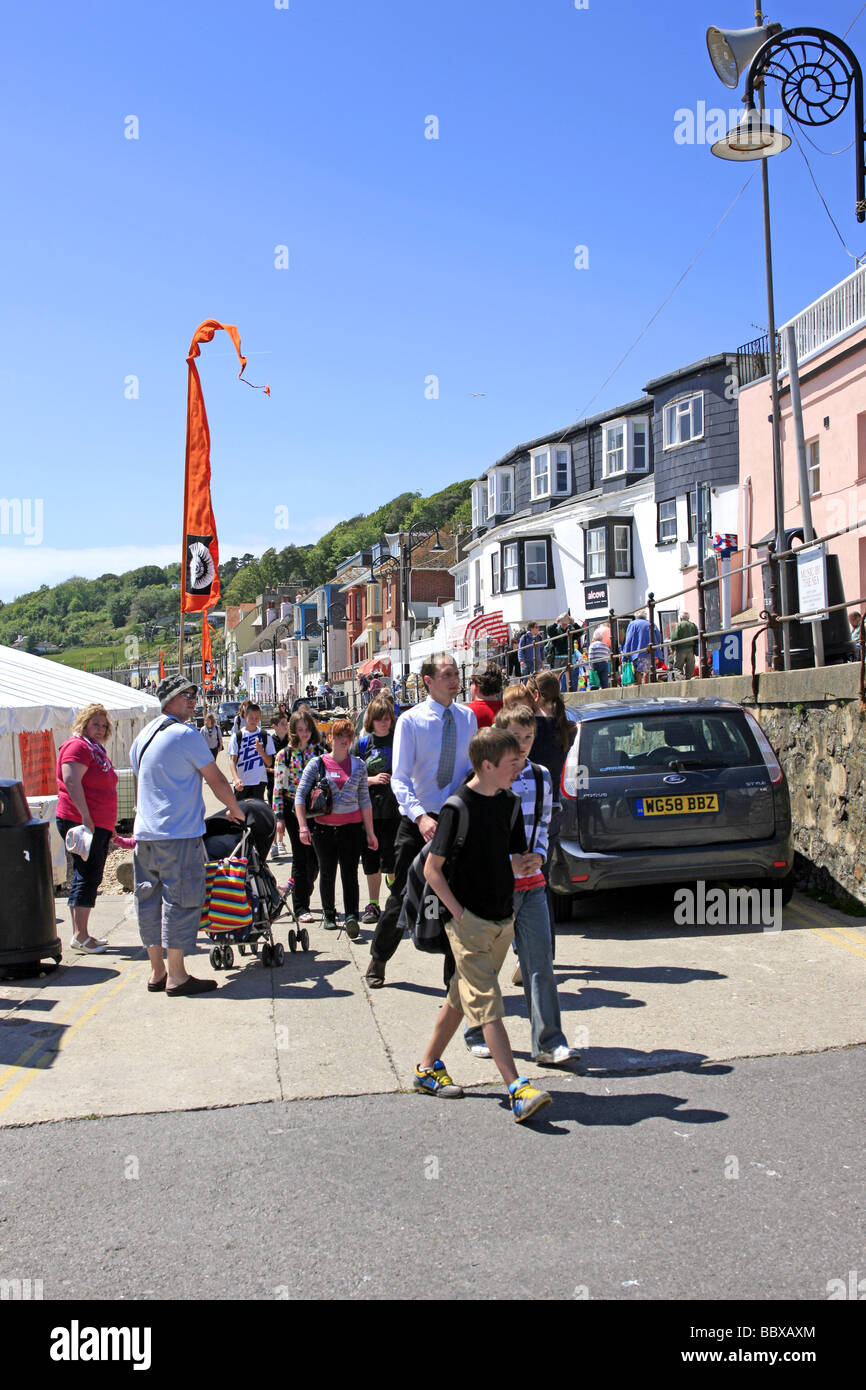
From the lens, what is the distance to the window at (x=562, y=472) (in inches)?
1761

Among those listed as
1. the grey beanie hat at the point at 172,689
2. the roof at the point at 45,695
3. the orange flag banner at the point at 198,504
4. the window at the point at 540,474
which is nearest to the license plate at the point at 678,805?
the grey beanie hat at the point at 172,689

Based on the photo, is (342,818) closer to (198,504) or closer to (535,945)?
(535,945)

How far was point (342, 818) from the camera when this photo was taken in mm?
8477

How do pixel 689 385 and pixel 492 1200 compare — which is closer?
pixel 492 1200

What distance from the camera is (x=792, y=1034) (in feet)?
18.1

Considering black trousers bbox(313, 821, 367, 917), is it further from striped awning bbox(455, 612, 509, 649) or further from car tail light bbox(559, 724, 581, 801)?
striped awning bbox(455, 612, 509, 649)

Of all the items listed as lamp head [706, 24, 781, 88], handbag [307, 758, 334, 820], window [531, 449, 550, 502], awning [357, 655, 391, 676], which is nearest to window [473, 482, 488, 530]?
window [531, 449, 550, 502]

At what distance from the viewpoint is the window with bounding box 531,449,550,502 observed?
4506cm

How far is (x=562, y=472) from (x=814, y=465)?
851 inches

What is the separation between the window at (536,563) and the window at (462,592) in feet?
28.7

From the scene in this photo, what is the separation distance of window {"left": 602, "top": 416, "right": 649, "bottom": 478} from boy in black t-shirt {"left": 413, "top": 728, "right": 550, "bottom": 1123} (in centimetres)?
3643
